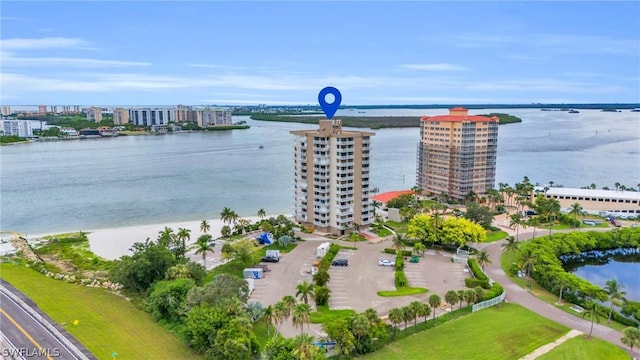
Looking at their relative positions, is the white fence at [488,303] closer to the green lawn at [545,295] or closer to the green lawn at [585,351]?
the green lawn at [545,295]

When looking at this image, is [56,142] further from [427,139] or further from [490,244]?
[490,244]

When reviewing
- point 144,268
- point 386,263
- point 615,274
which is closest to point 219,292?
point 144,268

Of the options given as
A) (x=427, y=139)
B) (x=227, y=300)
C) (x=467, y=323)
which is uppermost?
(x=427, y=139)

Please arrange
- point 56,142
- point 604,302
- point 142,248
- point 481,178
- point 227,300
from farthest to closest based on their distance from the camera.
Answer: point 56,142, point 481,178, point 142,248, point 604,302, point 227,300

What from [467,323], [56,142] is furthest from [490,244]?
[56,142]

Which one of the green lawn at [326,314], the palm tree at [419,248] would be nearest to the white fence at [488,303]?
the green lawn at [326,314]

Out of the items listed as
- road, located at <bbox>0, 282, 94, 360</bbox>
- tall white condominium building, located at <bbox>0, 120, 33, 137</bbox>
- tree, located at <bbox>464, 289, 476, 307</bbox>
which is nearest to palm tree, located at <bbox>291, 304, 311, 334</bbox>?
road, located at <bbox>0, 282, 94, 360</bbox>
